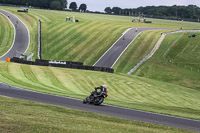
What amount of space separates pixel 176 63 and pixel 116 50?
15.8 m

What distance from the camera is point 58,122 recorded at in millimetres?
17641

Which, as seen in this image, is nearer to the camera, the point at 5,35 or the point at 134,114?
the point at 134,114

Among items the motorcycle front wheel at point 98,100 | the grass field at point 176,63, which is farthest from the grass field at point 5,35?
the motorcycle front wheel at point 98,100

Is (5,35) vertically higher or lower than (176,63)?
higher

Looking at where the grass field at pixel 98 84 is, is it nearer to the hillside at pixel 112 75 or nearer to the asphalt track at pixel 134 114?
the hillside at pixel 112 75

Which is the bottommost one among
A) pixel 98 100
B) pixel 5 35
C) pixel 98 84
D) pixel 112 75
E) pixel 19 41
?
pixel 112 75

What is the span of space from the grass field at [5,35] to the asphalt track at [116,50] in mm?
23495

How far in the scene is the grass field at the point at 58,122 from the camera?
52.4 ft

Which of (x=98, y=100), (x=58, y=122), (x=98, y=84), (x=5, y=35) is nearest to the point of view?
(x=58, y=122)

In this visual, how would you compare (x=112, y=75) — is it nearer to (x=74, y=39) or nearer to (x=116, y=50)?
(x=116, y=50)

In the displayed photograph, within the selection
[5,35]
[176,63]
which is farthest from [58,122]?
[5,35]

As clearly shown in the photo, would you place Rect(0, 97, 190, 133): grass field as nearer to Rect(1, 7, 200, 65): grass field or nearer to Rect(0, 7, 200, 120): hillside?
Rect(0, 7, 200, 120): hillside

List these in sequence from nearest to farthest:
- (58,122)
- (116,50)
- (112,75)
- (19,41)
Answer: (58,122) < (112,75) < (116,50) < (19,41)

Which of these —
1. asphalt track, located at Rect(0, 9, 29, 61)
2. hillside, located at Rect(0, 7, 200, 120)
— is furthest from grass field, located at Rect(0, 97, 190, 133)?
asphalt track, located at Rect(0, 9, 29, 61)
